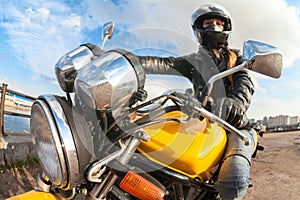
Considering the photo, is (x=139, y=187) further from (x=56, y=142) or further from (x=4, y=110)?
(x=4, y=110)

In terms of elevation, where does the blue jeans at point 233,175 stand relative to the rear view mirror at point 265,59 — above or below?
below

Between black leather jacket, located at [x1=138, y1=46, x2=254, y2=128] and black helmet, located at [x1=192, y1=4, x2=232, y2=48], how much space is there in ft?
0.29

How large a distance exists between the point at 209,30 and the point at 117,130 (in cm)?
138

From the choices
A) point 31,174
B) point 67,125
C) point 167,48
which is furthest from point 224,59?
point 31,174

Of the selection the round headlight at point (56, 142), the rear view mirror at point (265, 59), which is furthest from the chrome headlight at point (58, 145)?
the rear view mirror at point (265, 59)

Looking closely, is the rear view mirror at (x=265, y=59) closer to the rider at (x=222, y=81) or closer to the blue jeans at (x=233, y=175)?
the rider at (x=222, y=81)

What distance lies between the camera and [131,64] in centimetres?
122

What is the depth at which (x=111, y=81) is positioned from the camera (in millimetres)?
1159

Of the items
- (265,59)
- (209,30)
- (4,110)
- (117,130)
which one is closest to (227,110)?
(265,59)

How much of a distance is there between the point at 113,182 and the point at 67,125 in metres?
0.39

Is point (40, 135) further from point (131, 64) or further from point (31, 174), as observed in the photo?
point (31, 174)

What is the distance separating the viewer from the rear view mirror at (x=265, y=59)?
1316 mm

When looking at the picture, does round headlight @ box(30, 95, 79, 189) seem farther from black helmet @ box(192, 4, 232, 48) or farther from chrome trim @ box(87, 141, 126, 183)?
black helmet @ box(192, 4, 232, 48)

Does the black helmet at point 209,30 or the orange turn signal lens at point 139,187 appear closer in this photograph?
the orange turn signal lens at point 139,187
